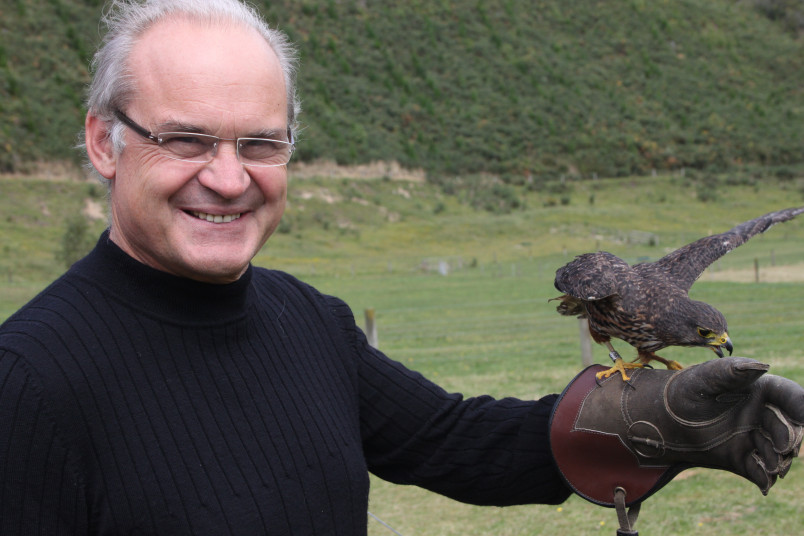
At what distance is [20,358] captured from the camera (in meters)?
1.54

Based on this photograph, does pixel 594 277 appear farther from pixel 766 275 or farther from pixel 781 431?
pixel 766 275

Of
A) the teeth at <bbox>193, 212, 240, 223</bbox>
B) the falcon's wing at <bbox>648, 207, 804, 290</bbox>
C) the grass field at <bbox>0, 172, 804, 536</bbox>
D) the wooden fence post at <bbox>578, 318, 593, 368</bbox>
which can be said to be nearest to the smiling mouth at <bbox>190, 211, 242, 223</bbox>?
the teeth at <bbox>193, 212, 240, 223</bbox>

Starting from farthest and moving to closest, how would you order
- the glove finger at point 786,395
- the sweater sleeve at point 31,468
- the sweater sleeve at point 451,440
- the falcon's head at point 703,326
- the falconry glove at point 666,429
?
the falcon's head at point 703,326, the sweater sleeve at point 451,440, the falconry glove at point 666,429, the glove finger at point 786,395, the sweater sleeve at point 31,468

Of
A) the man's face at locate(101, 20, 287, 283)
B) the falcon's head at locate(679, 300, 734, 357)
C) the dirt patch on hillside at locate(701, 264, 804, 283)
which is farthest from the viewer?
the dirt patch on hillside at locate(701, 264, 804, 283)

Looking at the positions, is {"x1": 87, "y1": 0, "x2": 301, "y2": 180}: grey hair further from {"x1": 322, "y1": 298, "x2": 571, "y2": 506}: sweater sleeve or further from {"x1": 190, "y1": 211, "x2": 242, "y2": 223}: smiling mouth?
{"x1": 322, "y1": 298, "x2": 571, "y2": 506}: sweater sleeve

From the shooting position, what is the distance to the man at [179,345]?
1.55 meters

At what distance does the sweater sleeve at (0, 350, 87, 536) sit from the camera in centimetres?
147

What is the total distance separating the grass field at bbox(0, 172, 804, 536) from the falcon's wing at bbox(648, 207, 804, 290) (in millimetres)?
2126

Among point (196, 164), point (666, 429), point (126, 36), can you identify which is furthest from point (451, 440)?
point (126, 36)

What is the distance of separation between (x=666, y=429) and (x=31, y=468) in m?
1.60

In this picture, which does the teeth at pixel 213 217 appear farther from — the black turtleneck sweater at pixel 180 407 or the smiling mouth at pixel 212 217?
the black turtleneck sweater at pixel 180 407

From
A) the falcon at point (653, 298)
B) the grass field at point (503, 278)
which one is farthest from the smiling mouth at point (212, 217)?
the grass field at point (503, 278)

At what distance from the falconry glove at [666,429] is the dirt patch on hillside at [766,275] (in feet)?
60.7

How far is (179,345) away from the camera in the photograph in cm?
178
